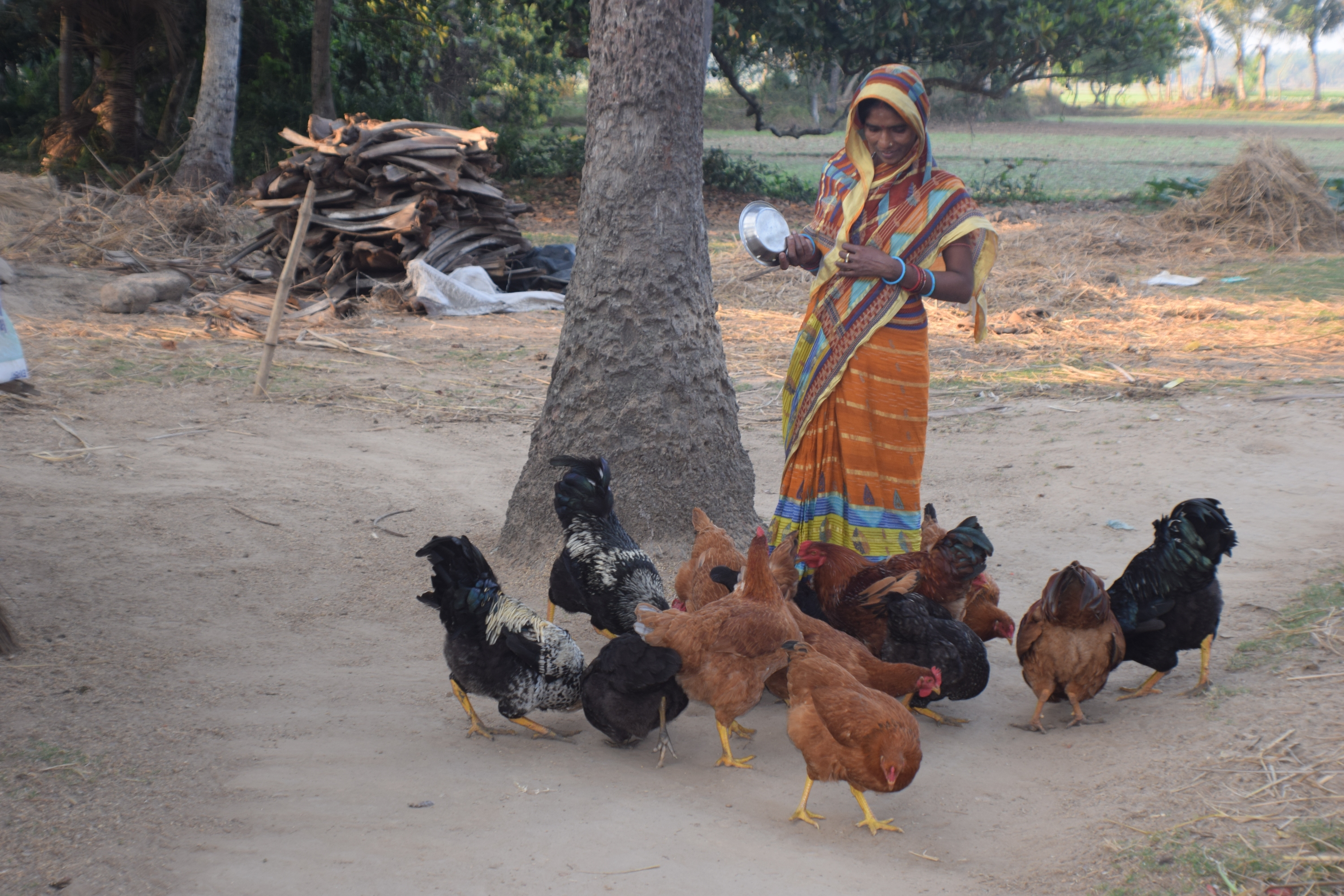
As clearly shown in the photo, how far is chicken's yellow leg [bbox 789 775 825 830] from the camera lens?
3182 millimetres

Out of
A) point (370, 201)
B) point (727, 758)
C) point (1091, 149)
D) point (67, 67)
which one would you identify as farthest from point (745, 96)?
point (1091, 149)

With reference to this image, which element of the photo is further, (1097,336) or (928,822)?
(1097,336)

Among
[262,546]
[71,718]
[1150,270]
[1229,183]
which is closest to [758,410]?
[262,546]

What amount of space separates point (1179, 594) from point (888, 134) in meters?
2.20

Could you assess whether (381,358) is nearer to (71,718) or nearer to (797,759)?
(71,718)

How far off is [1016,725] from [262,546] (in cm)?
401

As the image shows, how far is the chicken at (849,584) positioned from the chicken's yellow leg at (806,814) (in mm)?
1002

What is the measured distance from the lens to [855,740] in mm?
3137

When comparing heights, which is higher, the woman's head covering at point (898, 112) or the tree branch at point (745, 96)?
the tree branch at point (745, 96)

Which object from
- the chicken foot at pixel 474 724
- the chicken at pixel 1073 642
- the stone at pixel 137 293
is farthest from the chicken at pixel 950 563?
the stone at pixel 137 293

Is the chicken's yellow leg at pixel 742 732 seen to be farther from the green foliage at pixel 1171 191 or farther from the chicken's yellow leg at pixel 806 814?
the green foliage at pixel 1171 191

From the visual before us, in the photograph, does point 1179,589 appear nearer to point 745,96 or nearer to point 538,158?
point 745,96

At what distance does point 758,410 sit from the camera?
847 centimetres

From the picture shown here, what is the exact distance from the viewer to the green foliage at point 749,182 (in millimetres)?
22062
